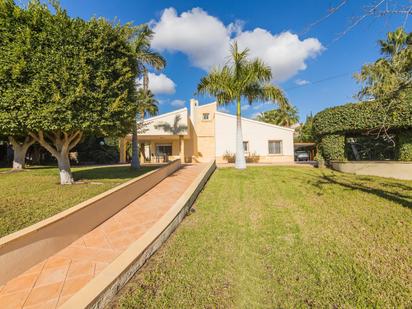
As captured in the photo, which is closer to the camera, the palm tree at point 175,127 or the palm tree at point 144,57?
the palm tree at point 144,57

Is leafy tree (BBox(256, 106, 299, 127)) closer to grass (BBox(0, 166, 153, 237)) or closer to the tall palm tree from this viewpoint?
the tall palm tree

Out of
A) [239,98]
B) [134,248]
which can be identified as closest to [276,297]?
[134,248]

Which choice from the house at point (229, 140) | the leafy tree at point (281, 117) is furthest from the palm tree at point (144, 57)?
the leafy tree at point (281, 117)

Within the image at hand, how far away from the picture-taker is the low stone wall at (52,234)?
3.03m

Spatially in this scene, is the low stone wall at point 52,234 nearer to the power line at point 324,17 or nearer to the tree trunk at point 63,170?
the tree trunk at point 63,170

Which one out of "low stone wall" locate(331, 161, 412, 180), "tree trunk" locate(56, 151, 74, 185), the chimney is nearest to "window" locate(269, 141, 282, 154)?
the chimney

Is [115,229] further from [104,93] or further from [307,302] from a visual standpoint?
[104,93]

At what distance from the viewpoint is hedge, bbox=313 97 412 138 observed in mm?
10000

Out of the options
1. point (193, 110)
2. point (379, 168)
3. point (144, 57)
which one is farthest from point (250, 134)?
point (144, 57)

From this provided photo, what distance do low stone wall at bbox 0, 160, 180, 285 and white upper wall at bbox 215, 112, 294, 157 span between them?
16124 mm

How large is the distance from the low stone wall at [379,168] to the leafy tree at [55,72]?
41.7 feet

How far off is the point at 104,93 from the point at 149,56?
7.61m

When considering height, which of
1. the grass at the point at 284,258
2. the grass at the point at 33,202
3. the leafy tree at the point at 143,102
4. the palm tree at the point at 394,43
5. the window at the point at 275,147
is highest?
the palm tree at the point at 394,43

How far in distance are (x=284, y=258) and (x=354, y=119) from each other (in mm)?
11656
